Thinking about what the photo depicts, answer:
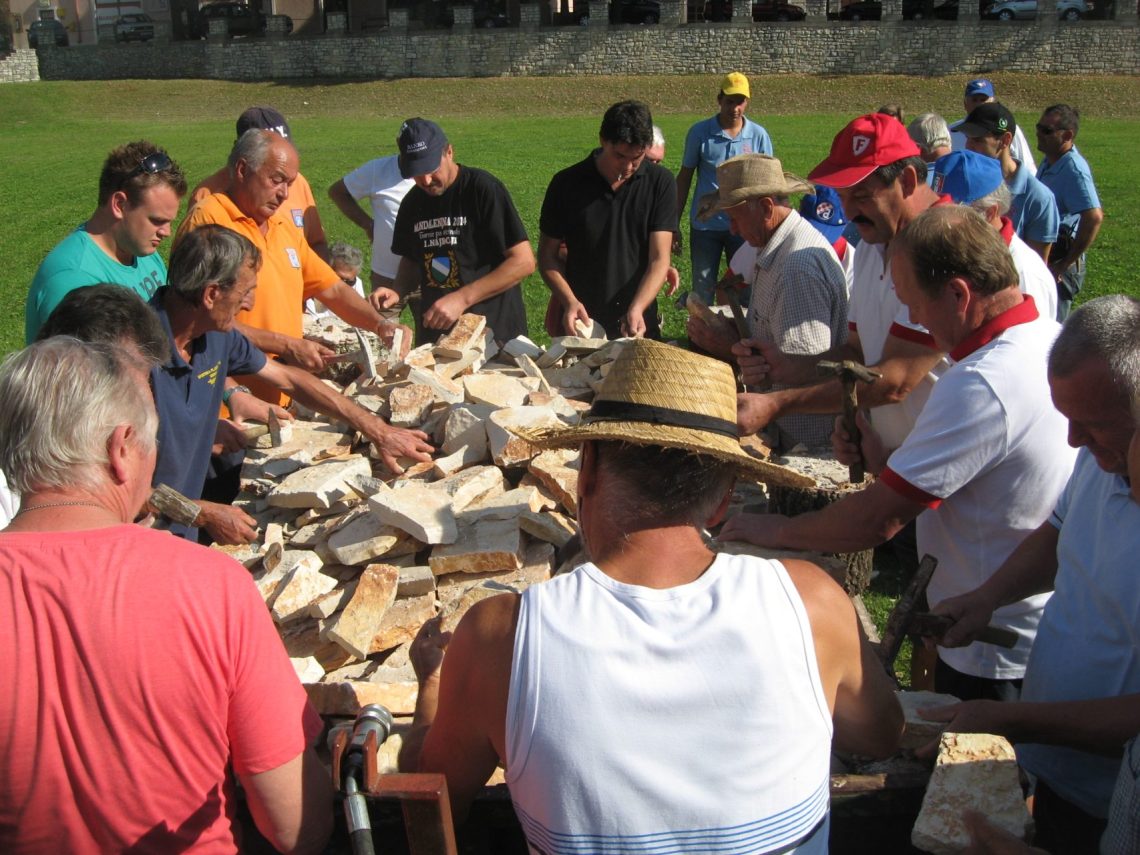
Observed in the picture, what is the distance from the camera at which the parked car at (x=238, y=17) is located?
47.1 meters

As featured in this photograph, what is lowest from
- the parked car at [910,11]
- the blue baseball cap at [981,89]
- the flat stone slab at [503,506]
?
the flat stone slab at [503,506]

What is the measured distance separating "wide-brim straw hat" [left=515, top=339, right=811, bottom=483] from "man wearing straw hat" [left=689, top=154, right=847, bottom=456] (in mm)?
2248

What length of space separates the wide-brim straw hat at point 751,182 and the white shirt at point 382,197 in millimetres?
2985

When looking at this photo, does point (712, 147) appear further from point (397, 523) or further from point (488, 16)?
point (488, 16)

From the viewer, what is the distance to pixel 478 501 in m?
3.99

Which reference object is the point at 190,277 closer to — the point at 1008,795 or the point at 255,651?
the point at 255,651

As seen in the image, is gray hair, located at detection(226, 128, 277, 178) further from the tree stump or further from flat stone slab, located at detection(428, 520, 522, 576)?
the tree stump

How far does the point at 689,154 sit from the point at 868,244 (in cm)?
514

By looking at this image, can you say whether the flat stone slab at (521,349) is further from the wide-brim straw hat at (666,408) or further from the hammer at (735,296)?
the wide-brim straw hat at (666,408)

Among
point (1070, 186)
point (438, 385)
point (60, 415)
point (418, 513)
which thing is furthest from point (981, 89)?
point (60, 415)

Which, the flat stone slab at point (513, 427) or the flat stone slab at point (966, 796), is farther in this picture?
the flat stone slab at point (513, 427)

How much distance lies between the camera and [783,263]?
177 inches

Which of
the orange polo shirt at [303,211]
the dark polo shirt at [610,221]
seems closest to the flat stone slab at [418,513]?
the orange polo shirt at [303,211]

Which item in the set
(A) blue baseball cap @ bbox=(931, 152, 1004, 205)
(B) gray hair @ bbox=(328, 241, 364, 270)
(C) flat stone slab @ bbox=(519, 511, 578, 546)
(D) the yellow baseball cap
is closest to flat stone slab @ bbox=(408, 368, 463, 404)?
(C) flat stone slab @ bbox=(519, 511, 578, 546)
